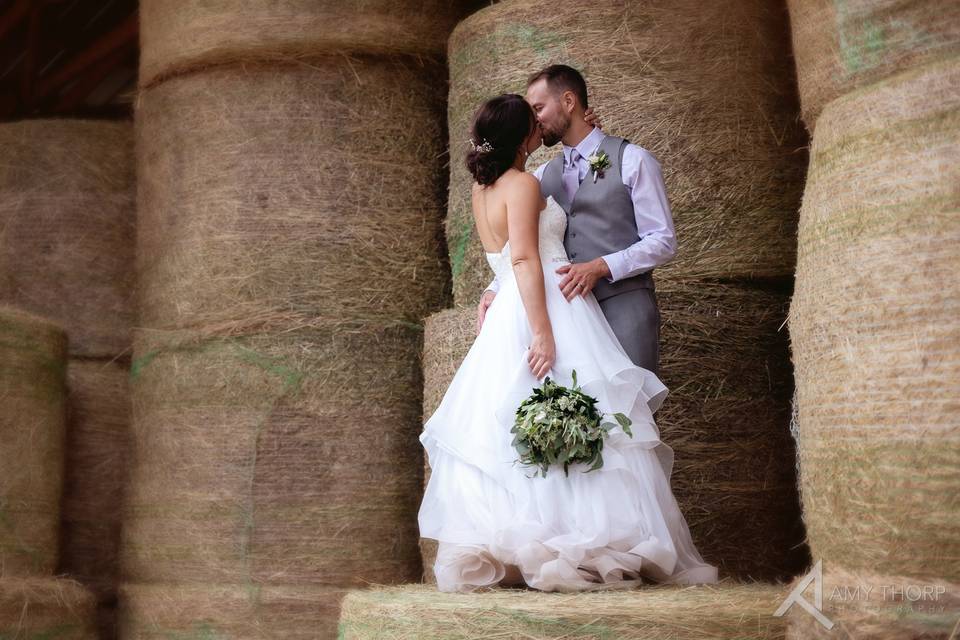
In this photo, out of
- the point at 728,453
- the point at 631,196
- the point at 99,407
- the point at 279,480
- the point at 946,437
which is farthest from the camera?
the point at 99,407

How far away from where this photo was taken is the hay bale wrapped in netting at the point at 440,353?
421 cm

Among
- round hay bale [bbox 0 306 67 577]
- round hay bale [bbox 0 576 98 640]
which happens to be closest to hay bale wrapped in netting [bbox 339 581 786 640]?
round hay bale [bbox 0 576 98 640]

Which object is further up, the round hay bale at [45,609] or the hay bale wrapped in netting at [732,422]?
the hay bale wrapped in netting at [732,422]

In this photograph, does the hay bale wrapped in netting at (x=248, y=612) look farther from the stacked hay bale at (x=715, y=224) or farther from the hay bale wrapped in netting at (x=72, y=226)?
the hay bale wrapped in netting at (x=72, y=226)

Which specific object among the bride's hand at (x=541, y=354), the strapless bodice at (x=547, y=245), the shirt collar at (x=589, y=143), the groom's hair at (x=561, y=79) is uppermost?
the groom's hair at (x=561, y=79)

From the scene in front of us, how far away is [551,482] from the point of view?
10.7 ft

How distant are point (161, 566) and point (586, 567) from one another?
1986 millimetres

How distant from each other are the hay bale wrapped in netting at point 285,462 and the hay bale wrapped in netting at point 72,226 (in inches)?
29.7

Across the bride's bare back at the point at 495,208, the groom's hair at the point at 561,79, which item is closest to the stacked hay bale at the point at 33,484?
the bride's bare back at the point at 495,208

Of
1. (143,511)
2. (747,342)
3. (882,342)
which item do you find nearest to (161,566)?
(143,511)

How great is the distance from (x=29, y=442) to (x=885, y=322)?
10.1ft

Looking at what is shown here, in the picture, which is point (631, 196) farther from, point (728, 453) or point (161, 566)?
point (161, 566)

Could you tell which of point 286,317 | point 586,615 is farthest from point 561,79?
point 586,615

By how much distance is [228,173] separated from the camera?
471cm
